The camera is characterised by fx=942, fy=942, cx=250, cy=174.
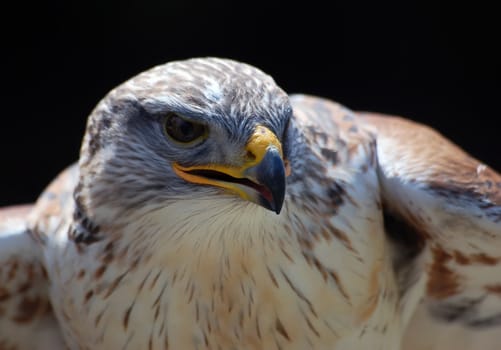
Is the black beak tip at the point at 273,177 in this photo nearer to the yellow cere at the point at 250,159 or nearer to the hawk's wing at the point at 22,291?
the yellow cere at the point at 250,159

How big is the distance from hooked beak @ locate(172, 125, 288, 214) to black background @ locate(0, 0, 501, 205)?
333 centimetres

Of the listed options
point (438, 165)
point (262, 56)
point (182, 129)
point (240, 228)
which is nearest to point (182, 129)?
point (182, 129)

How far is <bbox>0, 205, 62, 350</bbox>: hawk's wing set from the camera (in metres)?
3.17

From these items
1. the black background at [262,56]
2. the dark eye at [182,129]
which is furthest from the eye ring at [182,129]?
the black background at [262,56]

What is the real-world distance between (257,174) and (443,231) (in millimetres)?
914

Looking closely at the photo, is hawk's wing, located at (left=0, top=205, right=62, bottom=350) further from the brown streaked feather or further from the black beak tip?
the brown streaked feather

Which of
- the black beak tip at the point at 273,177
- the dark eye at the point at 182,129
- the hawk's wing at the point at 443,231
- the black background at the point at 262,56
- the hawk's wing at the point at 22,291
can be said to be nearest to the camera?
the black beak tip at the point at 273,177

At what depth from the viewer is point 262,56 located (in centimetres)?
587

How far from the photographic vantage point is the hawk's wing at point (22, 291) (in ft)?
10.4

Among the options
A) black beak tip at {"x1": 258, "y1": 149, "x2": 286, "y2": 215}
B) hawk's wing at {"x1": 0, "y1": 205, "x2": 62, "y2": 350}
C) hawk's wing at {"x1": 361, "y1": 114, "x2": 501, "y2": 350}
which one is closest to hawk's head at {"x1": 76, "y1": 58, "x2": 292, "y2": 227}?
black beak tip at {"x1": 258, "y1": 149, "x2": 286, "y2": 215}

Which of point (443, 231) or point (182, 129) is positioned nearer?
point (182, 129)

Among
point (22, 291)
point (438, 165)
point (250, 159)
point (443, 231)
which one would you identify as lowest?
point (22, 291)

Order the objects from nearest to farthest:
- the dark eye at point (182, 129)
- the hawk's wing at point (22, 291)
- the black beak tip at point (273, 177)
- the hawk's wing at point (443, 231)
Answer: the black beak tip at point (273, 177), the dark eye at point (182, 129), the hawk's wing at point (443, 231), the hawk's wing at point (22, 291)

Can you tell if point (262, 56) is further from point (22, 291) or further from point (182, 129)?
point (182, 129)
